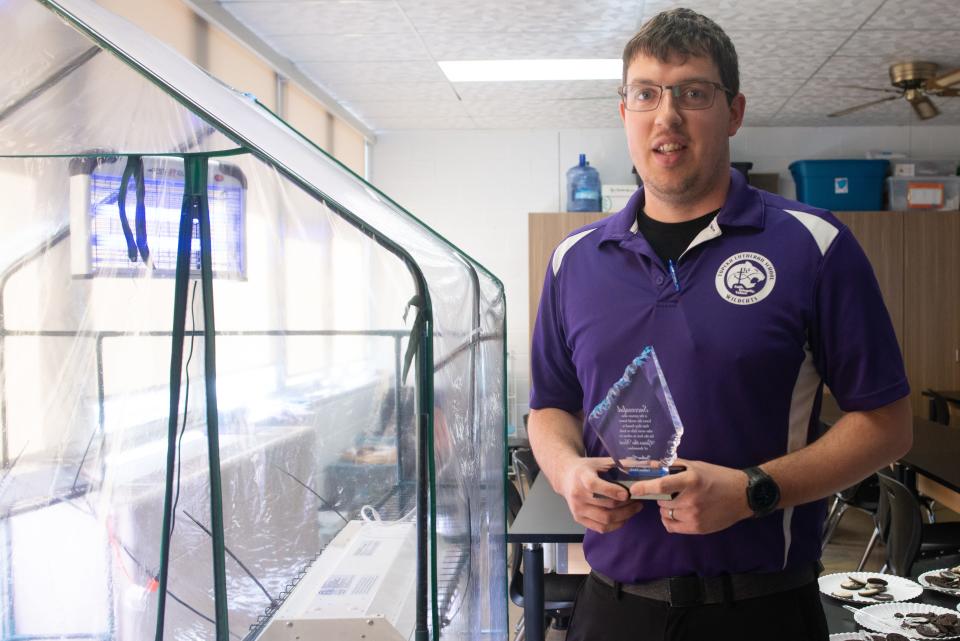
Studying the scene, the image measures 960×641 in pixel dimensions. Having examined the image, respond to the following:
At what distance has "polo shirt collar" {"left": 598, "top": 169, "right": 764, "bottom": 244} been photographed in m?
1.20

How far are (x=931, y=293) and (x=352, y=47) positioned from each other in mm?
4550

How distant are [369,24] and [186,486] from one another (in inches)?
142

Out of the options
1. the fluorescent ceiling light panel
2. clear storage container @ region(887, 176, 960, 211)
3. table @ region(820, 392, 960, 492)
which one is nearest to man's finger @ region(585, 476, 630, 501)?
table @ region(820, 392, 960, 492)

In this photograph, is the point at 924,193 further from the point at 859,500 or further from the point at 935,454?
the point at 935,454

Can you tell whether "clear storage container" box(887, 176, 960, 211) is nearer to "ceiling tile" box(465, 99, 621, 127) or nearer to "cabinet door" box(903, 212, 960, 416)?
"cabinet door" box(903, 212, 960, 416)

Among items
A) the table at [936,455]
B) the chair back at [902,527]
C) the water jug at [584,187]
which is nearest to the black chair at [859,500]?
the table at [936,455]

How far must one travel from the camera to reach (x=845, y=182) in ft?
21.3

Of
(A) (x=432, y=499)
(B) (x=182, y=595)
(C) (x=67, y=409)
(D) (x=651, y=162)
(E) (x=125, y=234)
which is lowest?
(B) (x=182, y=595)

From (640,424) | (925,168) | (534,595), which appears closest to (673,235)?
(640,424)

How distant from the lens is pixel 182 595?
111cm

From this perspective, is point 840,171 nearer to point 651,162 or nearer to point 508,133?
point 508,133

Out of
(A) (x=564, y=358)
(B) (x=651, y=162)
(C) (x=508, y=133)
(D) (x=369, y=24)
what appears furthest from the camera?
(C) (x=508, y=133)

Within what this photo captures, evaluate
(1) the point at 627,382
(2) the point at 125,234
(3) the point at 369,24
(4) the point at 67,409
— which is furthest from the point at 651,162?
(3) the point at 369,24

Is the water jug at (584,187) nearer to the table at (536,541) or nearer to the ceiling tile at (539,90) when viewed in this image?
the ceiling tile at (539,90)
